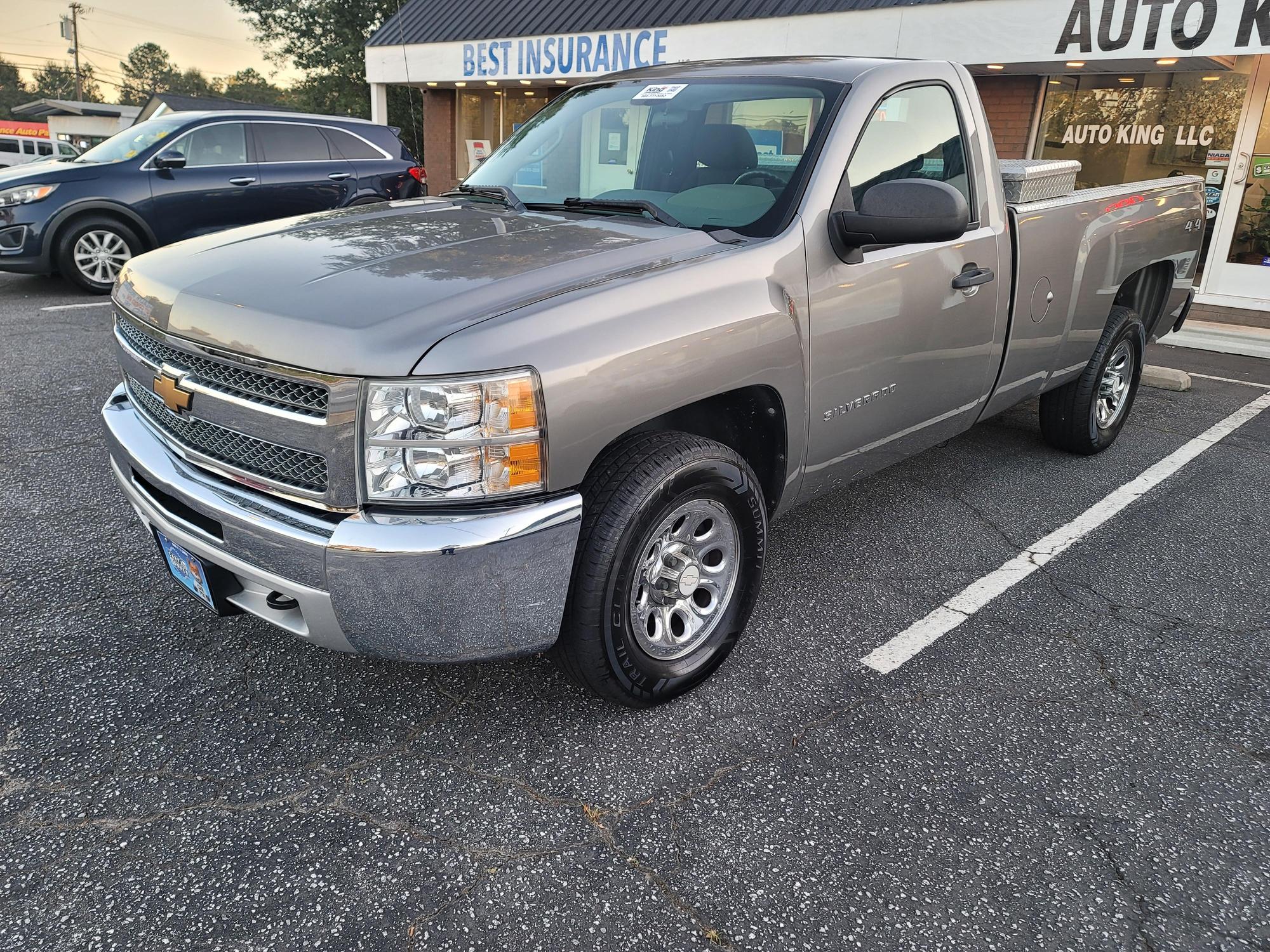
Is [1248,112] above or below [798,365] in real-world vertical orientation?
above

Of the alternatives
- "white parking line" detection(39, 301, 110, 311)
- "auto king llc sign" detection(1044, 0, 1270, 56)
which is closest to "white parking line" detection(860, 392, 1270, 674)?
"auto king llc sign" detection(1044, 0, 1270, 56)

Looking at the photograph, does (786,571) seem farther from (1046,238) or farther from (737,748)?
(1046,238)

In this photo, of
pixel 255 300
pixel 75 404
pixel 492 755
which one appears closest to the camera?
pixel 255 300

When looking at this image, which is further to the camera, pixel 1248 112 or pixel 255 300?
pixel 1248 112

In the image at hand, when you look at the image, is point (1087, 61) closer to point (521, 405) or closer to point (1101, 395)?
point (1101, 395)

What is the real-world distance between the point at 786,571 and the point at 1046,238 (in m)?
1.87

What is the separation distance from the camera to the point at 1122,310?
500cm

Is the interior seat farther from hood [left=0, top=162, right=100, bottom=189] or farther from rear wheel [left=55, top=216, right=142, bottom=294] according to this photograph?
hood [left=0, top=162, right=100, bottom=189]

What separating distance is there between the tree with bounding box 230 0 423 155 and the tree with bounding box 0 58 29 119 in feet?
268

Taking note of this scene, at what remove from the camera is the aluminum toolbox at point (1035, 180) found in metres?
4.14

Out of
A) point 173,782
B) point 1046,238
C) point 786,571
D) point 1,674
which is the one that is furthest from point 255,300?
point 1046,238

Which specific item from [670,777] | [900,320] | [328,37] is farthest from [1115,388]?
[328,37]

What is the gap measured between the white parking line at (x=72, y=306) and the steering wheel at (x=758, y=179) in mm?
7426

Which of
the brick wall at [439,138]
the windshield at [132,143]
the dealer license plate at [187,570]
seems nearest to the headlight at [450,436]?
the dealer license plate at [187,570]
